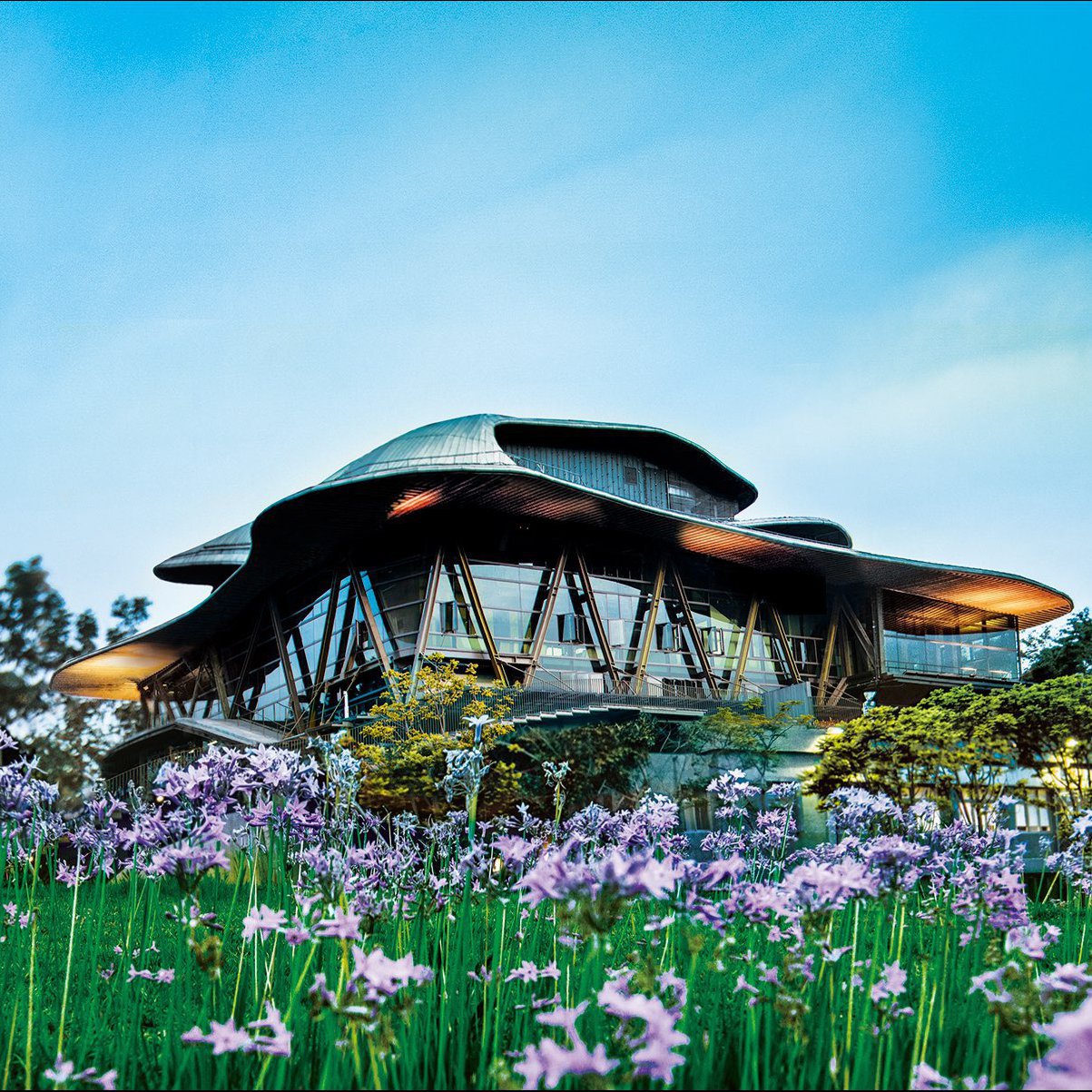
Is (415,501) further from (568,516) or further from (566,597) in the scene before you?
(566,597)

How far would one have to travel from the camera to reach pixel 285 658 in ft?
124

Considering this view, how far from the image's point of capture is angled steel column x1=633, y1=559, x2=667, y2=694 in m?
33.8

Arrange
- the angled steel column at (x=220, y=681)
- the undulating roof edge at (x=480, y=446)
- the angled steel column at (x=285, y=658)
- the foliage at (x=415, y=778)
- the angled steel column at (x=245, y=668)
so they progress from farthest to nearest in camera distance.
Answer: the angled steel column at (x=220, y=681)
the angled steel column at (x=245, y=668)
the angled steel column at (x=285, y=658)
the undulating roof edge at (x=480, y=446)
the foliage at (x=415, y=778)

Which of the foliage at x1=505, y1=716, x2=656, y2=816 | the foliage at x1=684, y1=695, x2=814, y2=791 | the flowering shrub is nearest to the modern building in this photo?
the foliage at x1=505, y1=716, x2=656, y2=816

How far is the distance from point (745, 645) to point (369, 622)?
47.0 ft

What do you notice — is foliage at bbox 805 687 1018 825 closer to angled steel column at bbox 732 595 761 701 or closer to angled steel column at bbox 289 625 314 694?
angled steel column at bbox 732 595 761 701

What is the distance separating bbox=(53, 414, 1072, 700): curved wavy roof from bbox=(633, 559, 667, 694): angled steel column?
1.27m

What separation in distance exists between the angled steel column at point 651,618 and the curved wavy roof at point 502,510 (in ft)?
4.18

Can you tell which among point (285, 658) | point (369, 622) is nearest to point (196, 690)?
point (285, 658)

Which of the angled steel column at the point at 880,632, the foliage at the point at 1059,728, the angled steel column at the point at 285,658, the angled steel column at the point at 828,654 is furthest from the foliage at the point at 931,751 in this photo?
the angled steel column at the point at 285,658

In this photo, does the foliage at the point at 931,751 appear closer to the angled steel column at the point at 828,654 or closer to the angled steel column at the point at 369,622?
the angled steel column at the point at 369,622

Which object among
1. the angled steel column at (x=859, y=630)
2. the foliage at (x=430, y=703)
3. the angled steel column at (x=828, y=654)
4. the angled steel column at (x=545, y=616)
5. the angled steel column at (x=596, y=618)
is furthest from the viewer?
the angled steel column at (x=859, y=630)

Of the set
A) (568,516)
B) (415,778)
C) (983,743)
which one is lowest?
(415,778)

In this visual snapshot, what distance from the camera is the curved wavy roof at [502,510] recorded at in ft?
97.9
